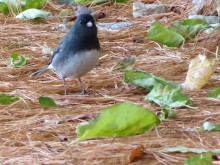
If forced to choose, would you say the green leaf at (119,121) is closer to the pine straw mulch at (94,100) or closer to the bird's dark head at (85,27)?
the pine straw mulch at (94,100)

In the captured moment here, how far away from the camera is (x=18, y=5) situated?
5547 millimetres

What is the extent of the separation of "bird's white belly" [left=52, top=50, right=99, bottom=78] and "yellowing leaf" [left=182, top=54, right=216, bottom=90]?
0.44m

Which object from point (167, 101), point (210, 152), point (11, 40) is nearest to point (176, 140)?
point (210, 152)

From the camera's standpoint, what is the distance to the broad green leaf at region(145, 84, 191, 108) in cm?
334

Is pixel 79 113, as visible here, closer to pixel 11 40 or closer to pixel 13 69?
pixel 13 69

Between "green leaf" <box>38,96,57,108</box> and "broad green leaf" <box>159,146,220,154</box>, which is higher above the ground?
"broad green leaf" <box>159,146,220,154</box>

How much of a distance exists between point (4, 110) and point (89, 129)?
0.78 metres

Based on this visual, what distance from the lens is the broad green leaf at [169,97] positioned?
3.34m

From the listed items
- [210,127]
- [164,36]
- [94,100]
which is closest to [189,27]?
[164,36]

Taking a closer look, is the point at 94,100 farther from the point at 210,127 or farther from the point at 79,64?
the point at 210,127

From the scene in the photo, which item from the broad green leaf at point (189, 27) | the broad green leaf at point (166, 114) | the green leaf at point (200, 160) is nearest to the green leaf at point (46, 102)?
the broad green leaf at point (166, 114)

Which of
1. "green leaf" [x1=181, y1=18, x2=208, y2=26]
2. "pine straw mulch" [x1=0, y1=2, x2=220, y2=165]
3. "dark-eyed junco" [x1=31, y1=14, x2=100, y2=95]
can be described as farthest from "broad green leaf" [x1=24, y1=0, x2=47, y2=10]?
"dark-eyed junco" [x1=31, y1=14, x2=100, y2=95]

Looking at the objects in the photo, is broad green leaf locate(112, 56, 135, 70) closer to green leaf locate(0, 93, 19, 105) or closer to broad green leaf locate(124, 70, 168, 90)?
broad green leaf locate(124, 70, 168, 90)

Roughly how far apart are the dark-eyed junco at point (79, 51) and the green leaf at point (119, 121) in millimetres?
886
